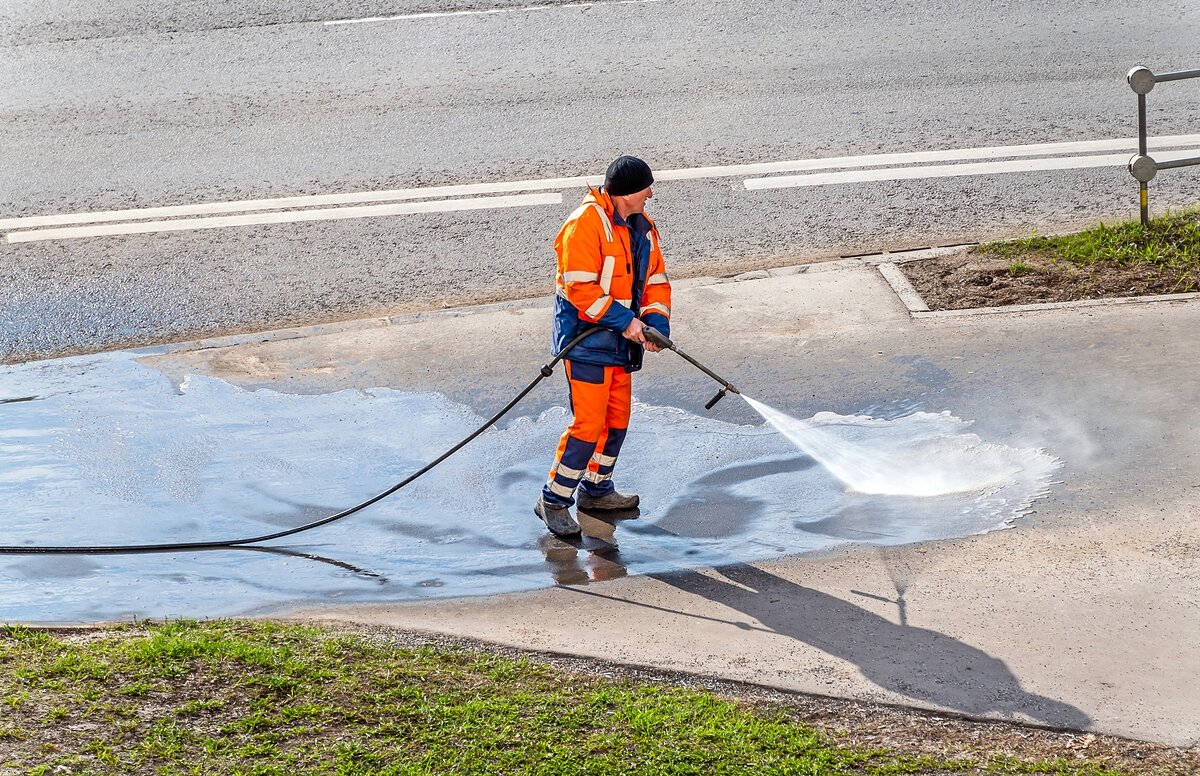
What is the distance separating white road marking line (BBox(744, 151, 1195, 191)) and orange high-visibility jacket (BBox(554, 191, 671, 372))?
381cm

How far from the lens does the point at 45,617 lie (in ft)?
17.1

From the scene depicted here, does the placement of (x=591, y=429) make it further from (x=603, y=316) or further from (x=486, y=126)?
(x=486, y=126)

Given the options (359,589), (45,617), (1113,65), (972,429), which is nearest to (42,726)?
(45,617)

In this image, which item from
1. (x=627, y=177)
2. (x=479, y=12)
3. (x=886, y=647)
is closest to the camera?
(x=886, y=647)

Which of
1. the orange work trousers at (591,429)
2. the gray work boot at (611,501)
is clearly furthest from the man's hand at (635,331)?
the gray work boot at (611,501)

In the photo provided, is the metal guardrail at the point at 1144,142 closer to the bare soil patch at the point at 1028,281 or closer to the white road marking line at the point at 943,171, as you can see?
the bare soil patch at the point at 1028,281

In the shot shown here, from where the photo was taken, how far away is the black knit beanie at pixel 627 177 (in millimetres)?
5289

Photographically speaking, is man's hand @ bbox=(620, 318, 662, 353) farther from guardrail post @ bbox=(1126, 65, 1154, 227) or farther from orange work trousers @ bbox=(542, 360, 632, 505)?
guardrail post @ bbox=(1126, 65, 1154, 227)

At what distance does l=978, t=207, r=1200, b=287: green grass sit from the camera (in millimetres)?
7680

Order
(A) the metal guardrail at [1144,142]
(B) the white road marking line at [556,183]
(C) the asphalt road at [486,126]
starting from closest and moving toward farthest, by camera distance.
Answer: (A) the metal guardrail at [1144,142] → (C) the asphalt road at [486,126] → (B) the white road marking line at [556,183]

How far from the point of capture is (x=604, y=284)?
17.9ft

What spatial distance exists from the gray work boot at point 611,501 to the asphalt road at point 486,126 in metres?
2.51

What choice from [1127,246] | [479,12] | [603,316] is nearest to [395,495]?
[603,316]

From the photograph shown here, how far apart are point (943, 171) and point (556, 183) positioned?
2.86 m
